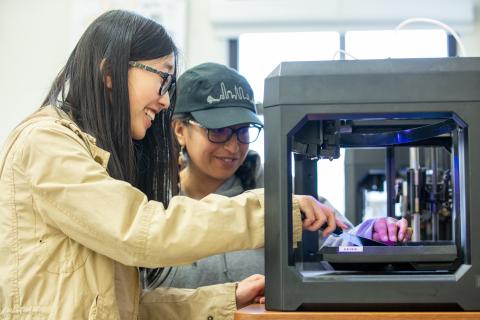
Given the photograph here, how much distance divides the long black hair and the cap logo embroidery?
1.69ft

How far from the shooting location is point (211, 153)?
1.91 m

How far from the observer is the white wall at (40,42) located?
4316 mm

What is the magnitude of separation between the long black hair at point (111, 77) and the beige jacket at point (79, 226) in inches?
2.7

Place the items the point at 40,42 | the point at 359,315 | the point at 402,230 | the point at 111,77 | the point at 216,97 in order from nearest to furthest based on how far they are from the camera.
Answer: the point at 359,315 → the point at 402,230 → the point at 111,77 → the point at 216,97 → the point at 40,42

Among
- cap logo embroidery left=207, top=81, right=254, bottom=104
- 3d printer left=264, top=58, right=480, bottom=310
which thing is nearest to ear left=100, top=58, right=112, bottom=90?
3d printer left=264, top=58, right=480, bottom=310

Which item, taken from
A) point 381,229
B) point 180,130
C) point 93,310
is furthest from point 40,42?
point 381,229

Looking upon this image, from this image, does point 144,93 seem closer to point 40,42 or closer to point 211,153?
point 211,153

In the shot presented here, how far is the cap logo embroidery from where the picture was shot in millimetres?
1859

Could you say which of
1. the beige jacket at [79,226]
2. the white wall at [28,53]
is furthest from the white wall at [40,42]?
the beige jacket at [79,226]

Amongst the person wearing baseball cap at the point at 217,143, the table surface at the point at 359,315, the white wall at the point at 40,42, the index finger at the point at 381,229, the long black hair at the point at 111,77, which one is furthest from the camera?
the white wall at the point at 40,42

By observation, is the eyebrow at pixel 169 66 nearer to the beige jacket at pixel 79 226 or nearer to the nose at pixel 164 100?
the nose at pixel 164 100

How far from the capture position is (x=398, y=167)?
313cm

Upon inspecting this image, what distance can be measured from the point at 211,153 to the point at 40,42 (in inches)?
112

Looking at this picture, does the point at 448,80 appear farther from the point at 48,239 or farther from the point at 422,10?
the point at 422,10
